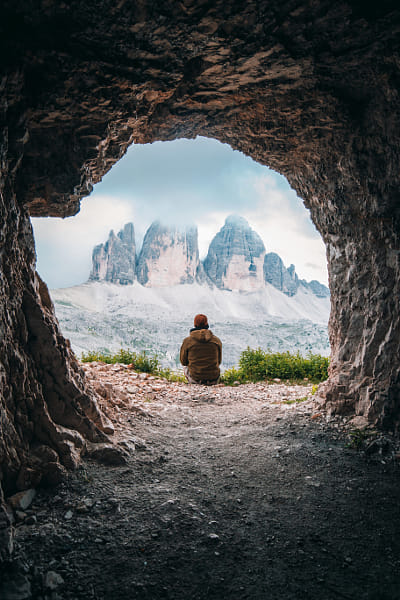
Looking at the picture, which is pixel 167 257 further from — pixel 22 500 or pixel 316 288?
pixel 22 500

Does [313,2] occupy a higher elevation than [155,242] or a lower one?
lower

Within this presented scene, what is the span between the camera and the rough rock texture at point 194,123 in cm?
299

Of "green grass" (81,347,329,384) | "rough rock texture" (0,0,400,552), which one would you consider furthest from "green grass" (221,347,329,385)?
"rough rock texture" (0,0,400,552)

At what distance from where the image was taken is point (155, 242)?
79812mm

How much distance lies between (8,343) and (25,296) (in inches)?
27.2

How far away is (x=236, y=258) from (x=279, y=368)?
74.0 metres

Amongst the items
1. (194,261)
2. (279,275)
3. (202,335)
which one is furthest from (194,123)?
(279,275)

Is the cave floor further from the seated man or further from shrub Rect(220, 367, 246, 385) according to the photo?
shrub Rect(220, 367, 246, 385)

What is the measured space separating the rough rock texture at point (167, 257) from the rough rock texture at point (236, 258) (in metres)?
6.30

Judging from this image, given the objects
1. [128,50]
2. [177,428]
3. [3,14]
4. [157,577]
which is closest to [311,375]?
[177,428]

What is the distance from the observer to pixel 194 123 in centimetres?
534

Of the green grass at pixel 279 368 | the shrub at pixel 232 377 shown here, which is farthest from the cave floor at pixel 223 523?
the green grass at pixel 279 368

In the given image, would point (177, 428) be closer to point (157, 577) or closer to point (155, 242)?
point (157, 577)

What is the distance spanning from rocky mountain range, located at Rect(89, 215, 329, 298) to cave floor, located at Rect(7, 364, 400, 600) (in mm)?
65893
